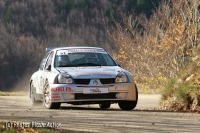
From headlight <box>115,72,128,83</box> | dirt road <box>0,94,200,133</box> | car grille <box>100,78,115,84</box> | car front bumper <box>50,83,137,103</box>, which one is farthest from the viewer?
headlight <box>115,72,128,83</box>

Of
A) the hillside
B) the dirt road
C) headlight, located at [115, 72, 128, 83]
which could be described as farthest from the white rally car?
the hillside

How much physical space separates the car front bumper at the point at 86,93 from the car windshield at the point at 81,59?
3.60 ft

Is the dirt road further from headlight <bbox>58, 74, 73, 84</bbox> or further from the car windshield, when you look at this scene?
the car windshield

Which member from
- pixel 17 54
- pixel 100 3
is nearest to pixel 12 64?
pixel 17 54

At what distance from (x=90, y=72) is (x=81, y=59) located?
115 centimetres

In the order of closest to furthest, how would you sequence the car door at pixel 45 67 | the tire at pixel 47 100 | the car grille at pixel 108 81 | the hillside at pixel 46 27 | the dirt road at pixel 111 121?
the dirt road at pixel 111 121 < the car grille at pixel 108 81 < the tire at pixel 47 100 < the car door at pixel 45 67 < the hillside at pixel 46 27

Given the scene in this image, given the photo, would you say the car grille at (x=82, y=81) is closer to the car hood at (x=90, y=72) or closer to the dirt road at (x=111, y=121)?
the car hood at (x=90, y=72)

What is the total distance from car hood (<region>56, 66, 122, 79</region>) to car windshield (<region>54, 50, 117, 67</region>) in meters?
0.40

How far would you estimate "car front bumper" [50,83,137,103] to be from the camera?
46.6 ft

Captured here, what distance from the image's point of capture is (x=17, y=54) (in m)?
143

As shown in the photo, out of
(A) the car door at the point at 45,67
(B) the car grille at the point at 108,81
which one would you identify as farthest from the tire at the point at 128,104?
(A) the car door at the point at 45,67

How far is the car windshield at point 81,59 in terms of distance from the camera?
1538 centimetres

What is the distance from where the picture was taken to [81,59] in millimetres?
15516

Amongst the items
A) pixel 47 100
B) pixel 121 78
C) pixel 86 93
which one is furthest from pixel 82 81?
pixel 47 100
